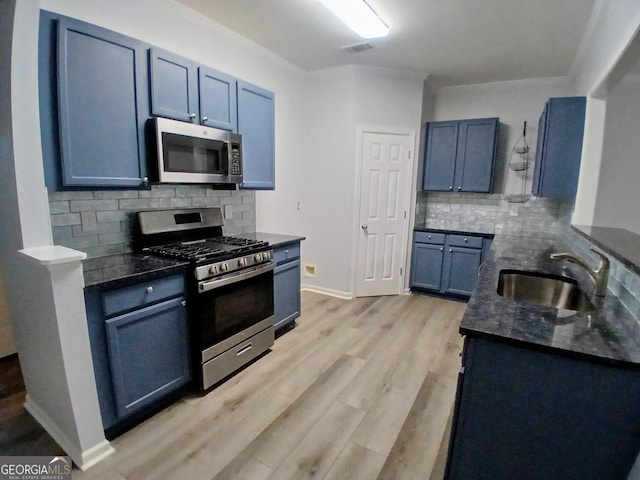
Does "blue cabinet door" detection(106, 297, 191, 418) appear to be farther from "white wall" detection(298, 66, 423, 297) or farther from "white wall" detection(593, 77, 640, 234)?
"white wall" detection(593, 77, 640, 234)

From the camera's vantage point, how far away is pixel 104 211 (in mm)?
2102

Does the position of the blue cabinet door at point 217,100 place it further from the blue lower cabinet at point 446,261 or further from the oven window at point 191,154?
the blue lower cabinet at point 446,261

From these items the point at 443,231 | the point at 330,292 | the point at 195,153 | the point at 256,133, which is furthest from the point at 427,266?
the point at 195,153

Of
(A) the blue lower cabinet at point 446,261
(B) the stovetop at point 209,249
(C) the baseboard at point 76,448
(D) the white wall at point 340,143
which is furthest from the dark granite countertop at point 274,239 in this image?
(A) the blue lower cabinet at point 446,261

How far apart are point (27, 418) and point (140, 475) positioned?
3.17 feet

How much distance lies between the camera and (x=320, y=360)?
262 centimetres

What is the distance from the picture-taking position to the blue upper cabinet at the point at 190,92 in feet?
6.79

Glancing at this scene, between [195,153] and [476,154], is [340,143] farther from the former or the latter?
[195,153]

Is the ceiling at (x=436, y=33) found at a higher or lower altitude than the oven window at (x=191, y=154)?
higher

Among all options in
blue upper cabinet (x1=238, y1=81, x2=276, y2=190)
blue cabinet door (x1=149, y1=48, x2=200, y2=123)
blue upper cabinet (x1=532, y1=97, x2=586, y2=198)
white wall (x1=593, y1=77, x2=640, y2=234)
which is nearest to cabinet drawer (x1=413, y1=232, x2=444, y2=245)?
blue upper cabinet (x1=532, y1=97, x2=586, y2=198)

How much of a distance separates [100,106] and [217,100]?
852mm

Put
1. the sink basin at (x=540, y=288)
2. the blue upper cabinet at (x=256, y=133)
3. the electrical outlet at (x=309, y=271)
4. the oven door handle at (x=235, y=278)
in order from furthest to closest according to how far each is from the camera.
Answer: the electrical outlet at (x=309, y=271), the blue upper cabinet at (x=256, y=133), the oven door handle at (x=235, y=278), the sink basin at (x=540, y=288)

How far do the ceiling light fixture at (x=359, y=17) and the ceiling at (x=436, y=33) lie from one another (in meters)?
0.06

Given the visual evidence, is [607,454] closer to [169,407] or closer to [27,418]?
[169,407]
